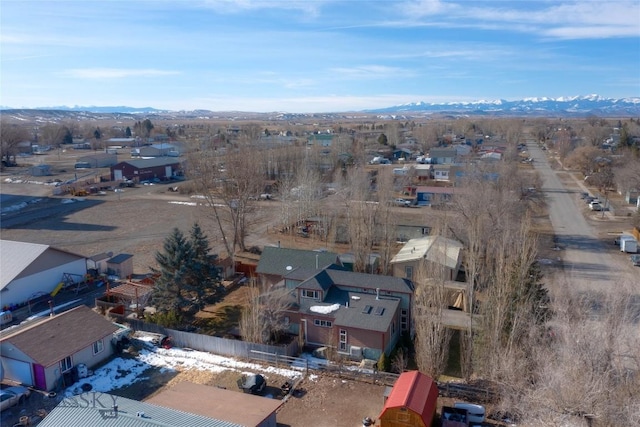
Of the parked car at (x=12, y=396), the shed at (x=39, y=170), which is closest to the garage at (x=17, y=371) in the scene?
the parked car at (x=12, y=396)

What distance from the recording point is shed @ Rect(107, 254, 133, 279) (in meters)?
27.1

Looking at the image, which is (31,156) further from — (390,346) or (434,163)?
(390,346)

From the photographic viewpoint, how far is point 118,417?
11.8m

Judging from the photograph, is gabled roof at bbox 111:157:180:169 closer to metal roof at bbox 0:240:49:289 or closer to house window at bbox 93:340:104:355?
metal roof at bbox 0:240:49:289

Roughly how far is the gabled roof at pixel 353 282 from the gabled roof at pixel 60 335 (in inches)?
320

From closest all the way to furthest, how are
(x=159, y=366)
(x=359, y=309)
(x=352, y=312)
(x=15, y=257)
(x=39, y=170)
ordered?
(x=159, y=366) → (x=352, y=312) → (x=359, y=309) → (x=15, y=257) → (x=39, y=170)

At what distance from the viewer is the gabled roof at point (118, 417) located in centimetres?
1160

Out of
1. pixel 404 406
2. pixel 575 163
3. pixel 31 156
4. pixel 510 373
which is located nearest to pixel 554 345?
pixel 510 373

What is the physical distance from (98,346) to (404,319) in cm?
1223

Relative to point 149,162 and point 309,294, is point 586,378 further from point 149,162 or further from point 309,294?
point 149,162

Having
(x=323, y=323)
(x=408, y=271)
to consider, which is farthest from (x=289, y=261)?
(x=408, y=271)

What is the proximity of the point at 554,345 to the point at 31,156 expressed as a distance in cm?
9774

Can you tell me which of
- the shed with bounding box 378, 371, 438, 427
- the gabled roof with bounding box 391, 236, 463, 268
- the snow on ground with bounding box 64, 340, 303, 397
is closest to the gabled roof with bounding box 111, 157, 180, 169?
the gabled roof with bounding box 391, 236, 463, 268

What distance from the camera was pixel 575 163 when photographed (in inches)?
2665
